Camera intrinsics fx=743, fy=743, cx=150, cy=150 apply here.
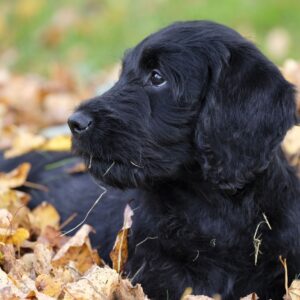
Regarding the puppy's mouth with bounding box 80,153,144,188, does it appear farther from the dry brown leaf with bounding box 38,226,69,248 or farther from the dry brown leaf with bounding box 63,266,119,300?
the dry brown leaf with bounding box 38,226,69,248

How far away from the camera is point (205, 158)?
381cm

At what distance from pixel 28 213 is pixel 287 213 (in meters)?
1.65

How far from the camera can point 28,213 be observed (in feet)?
15.2

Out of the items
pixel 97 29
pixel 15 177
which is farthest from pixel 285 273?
pixel 97 29

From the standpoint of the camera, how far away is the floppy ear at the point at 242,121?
12.2 ft

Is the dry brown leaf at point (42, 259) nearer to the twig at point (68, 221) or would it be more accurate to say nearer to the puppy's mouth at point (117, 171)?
the puppy's mouth at point (117, 171)

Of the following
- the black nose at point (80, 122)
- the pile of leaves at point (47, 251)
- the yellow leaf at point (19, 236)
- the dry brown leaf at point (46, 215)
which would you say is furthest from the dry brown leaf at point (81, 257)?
the black nose at point (80, 122)

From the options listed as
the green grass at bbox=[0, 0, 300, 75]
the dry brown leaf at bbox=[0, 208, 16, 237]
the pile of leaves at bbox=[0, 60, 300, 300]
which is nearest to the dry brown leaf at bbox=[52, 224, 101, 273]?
the pile of leaves at bbox=[0, 60, 300, 300]

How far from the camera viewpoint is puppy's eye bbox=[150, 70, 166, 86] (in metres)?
3.97

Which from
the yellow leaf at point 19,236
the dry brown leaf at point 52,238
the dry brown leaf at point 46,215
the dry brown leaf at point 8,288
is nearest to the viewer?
the dry brown leaf at point 8,288

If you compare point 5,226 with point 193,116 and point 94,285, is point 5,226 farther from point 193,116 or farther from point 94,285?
point 193,116

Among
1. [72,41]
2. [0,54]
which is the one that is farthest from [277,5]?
[0,54]

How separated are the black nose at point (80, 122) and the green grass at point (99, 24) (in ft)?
24.4

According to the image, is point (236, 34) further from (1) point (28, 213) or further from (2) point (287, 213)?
(1) point (28, 213)
